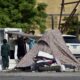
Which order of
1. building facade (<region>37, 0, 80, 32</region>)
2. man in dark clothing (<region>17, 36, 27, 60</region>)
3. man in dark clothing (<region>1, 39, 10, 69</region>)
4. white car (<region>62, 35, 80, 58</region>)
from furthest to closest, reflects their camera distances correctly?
building facade (<region>37, 0, 80, 32</region>) < white car (<region>62, 35, 80, 58</region>) < man in dark clothing (<region>17, 36, 27, 60</region>) < man in dark clothing (<region>1, 39, 10, 69</region>)

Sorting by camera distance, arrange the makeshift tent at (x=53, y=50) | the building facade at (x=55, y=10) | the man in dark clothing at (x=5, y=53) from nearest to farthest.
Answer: the makeshift tent at (x=53, y=50), the man in dark clothing at (x=5, y=53), the building facade at (x=55, y=10)

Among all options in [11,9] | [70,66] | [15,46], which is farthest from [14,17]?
[70,66]

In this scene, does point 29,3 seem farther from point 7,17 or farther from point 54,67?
point 54,67

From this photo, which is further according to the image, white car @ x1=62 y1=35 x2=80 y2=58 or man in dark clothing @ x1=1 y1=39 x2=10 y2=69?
white car @ x1=62 y1=35 x2=80 y2=58

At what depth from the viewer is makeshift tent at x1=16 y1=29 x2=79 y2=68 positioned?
1128 inches

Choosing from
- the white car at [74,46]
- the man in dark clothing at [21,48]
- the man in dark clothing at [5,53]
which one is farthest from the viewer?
the white car at [74,46]

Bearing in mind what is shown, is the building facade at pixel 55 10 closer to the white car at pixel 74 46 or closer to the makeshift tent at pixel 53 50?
the white car at pixel 74 46

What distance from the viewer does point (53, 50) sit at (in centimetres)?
2909

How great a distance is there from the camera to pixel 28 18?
41.0 m

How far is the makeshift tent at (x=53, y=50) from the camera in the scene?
28641 millimetres

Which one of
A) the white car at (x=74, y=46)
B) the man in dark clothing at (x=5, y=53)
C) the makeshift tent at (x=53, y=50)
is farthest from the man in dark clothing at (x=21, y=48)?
the man in dark clothing at (x=5, y=53)

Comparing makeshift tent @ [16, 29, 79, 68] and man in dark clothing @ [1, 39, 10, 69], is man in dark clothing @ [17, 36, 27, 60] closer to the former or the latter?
makeshift tent @ [16, 29, 79, 68]

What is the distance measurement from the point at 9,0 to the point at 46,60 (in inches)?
520

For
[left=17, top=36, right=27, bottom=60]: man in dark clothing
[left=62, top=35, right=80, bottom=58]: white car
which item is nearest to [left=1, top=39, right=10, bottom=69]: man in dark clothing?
[left=17, top=36, right=27, bottom=60]: man in dark clothing
